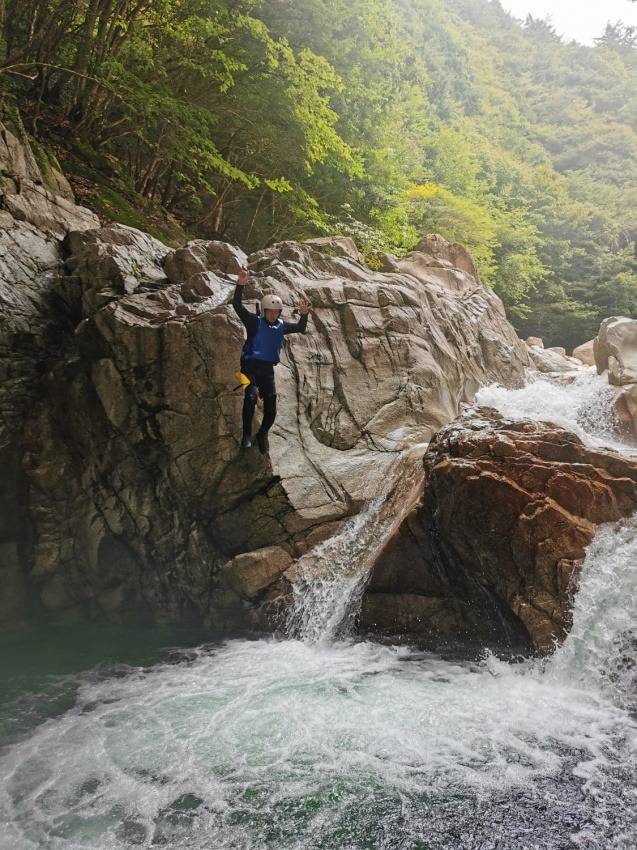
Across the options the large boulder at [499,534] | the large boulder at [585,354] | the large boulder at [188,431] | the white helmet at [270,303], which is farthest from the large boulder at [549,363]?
the white helmet at [270,303]

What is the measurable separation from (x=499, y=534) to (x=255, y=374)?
4.10 meters

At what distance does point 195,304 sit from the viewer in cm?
1093

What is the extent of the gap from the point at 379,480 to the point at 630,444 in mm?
7672

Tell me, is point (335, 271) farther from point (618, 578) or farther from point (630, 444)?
point (618, 578)

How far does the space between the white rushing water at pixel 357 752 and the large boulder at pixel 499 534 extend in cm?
33

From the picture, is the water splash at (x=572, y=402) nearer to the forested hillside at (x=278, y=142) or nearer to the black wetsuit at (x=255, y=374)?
the forested hillside at (x=278, y=142)

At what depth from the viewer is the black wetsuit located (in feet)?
26.8

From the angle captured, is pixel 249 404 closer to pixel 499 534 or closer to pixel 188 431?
pixel 188 431

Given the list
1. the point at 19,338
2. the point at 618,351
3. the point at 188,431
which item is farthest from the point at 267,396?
the point at 618,351

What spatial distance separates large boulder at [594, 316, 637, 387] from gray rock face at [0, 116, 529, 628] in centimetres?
685

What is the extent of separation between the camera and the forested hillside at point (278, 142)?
1454 centimetres

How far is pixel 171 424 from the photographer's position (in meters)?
10.1

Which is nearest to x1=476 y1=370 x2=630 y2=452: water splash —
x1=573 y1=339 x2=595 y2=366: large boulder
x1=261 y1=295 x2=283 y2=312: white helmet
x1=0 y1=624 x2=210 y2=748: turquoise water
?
x1=261 y1=295 x2=283 y2=312: white helmet

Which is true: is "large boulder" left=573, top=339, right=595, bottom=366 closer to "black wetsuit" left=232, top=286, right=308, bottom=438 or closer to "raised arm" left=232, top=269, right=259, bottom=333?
"black wetsuit" left=232, top=286, right=308, bottom=438
